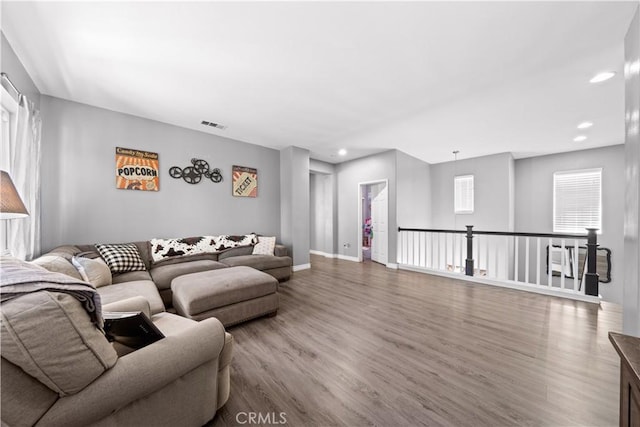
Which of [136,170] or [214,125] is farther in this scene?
[214,125]

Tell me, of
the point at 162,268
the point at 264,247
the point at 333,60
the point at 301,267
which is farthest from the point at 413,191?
the point at 162,268

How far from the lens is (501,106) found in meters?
3.08

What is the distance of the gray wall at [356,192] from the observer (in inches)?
207

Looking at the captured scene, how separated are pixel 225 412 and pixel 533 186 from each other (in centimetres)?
757

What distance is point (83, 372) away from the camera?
82 centimetres

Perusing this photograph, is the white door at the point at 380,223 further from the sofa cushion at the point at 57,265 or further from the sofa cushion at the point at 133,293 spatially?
the sofa cushion at the point at 57,265

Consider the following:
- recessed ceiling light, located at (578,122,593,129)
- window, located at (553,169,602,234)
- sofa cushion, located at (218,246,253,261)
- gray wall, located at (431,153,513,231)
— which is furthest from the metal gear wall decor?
window, located at (553,169,602,234)

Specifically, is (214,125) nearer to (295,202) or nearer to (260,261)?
(295,202)

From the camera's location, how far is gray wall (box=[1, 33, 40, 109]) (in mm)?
1917

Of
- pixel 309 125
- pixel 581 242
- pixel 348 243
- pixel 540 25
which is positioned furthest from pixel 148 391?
pixel 581 242

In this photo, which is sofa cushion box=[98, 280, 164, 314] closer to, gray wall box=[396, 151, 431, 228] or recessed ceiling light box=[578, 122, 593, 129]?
gray wall box=[396, 151, 431, 228]

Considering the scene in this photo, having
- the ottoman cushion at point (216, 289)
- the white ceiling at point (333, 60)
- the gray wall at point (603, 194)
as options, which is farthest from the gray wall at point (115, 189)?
the gray wall at point (603, 194)

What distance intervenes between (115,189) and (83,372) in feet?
11.0

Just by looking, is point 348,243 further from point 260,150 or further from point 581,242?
point 581,242
